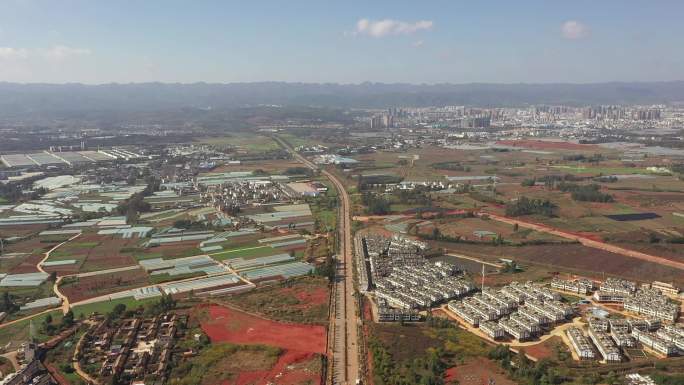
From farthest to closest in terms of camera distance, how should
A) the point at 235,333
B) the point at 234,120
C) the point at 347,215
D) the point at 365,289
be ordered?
the point at 234,120 < the point at 347,215 < the point at 365,289 < the point at 235,333

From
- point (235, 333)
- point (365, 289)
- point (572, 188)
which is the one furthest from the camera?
point (572, 188)

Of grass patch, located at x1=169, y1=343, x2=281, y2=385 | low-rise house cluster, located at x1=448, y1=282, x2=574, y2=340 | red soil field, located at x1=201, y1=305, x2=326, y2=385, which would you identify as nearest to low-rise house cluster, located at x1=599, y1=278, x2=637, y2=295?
low-rise house cluster, located at x1=448, y1=282, x2=574, y2=340

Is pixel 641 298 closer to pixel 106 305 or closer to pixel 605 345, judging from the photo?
pixel 605 345

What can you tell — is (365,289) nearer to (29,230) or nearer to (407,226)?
(407,226)

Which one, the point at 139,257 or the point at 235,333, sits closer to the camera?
the point at 235,333

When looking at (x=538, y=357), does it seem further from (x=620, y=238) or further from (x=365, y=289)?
(x=620, y=238)

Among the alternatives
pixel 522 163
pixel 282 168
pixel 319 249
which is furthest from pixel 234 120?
pixel 319 249
